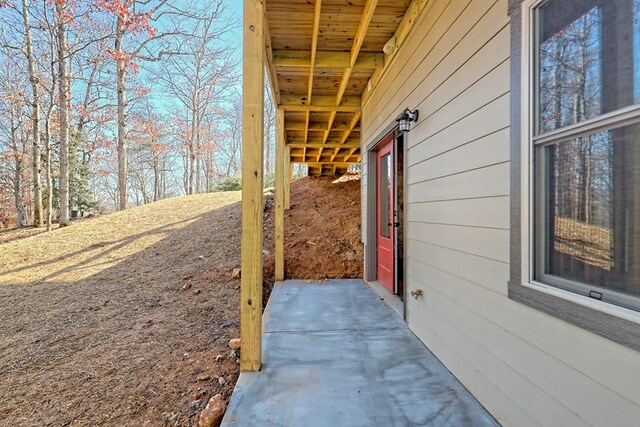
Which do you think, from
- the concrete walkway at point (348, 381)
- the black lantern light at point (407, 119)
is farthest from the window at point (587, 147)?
the black lantern light at point (407, 119)

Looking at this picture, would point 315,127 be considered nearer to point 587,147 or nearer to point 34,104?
point 587,147

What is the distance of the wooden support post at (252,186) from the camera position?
2.48m

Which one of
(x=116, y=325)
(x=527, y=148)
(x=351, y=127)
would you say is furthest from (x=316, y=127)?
(x=527, y=148)

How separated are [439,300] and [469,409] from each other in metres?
0.83

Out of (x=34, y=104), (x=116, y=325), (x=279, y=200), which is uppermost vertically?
(x=34, y=104)

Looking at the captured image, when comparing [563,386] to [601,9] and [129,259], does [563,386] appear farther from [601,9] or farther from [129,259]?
[129,259]

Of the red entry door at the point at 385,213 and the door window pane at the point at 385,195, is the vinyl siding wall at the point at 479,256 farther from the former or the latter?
the door window pane at the point at 385,195

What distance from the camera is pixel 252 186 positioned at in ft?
8.16

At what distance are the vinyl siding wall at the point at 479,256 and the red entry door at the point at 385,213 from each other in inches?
49.2

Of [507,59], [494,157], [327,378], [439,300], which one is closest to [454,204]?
[494,157]

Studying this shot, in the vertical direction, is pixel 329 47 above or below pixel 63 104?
below

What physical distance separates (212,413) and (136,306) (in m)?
2.87

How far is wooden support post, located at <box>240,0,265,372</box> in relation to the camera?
2.48 meters

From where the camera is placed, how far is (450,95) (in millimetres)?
2443
